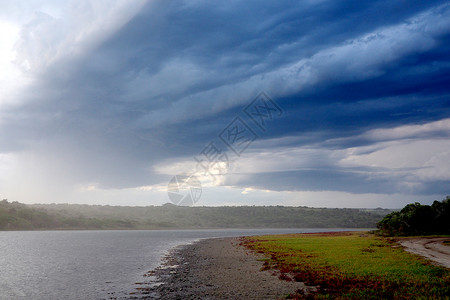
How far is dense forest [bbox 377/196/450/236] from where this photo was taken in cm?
7400

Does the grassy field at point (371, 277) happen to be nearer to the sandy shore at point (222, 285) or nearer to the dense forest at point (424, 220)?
the sandy shore at point (222, 285)

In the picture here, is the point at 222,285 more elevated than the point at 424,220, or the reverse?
the point at 424,220

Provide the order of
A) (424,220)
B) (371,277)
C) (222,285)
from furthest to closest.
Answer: (424,220), (222,285), (371,277)

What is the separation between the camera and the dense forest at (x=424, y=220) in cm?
7400

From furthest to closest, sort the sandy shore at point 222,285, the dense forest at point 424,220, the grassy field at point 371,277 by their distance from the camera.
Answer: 1. the dense forest at point 424,220
2. the sandy shore at point 222,285
3. the grassy field at point 371,277

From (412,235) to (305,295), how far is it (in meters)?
65.1

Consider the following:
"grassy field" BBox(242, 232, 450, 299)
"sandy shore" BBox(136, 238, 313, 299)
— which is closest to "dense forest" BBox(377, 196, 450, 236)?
"grassy field" BBox(242, 232, 450, 299)

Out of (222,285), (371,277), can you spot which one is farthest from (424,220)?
(222,285)

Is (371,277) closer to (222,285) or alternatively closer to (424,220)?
(222,285)

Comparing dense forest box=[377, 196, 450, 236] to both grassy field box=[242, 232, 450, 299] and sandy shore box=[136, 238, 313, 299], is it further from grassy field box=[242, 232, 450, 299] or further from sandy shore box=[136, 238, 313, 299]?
sandy shore box=[136, 238, 313, 299]

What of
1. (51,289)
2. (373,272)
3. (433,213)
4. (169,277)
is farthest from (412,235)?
(51,289)

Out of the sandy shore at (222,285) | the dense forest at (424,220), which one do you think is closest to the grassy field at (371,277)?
the sandy shore at (222,285)

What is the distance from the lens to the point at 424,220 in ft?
247

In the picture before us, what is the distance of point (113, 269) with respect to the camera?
44.2m
